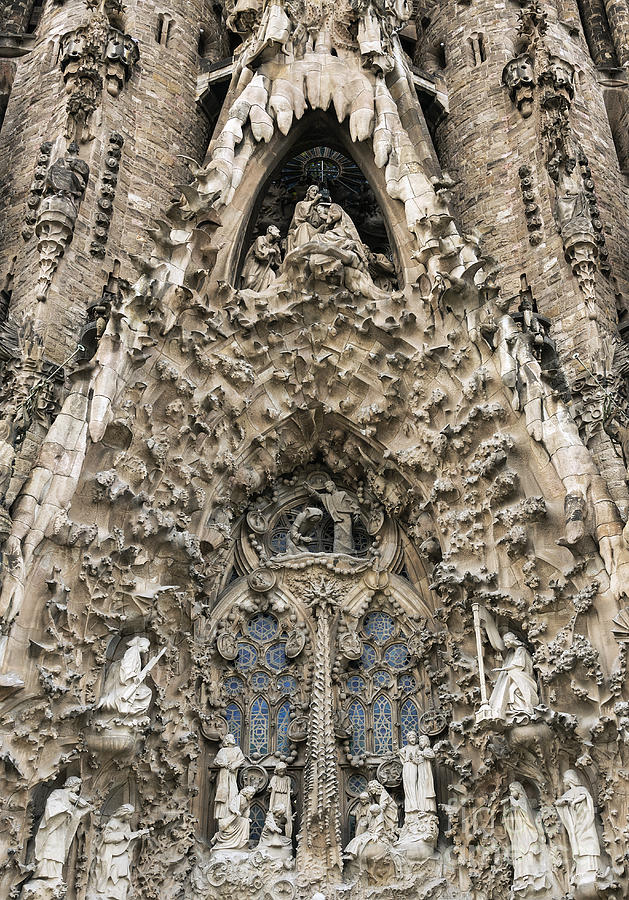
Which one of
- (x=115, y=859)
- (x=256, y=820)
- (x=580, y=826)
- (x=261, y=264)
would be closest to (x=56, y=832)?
(x=115, y=859)

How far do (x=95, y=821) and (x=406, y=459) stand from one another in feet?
13.2

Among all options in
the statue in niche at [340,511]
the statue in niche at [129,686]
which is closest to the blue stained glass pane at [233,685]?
the statue in niche at [129,686]

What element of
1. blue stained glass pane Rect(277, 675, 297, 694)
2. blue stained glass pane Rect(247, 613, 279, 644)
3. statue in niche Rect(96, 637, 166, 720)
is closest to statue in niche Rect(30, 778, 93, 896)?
statue in niche Rect(96, 637, 166, 720)

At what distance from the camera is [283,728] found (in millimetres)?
9844

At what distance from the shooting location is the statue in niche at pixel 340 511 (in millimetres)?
10727

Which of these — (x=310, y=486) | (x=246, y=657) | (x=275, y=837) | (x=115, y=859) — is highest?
(x=310, y=486)

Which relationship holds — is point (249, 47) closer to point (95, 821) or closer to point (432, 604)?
point (432, 604)

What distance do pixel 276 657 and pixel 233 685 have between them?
465 mm

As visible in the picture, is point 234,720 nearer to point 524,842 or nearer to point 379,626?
point 379,626

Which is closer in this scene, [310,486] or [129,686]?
[129,686]

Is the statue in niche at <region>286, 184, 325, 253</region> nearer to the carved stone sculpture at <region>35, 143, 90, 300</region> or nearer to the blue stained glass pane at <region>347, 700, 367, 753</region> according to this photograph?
the carved stone sculpture at <region>35, 143, 90, 300</region>

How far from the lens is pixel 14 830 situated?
787 centimetres

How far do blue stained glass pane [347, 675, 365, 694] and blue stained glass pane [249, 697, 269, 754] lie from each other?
2.47ft

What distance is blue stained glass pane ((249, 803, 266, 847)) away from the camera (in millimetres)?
9383
